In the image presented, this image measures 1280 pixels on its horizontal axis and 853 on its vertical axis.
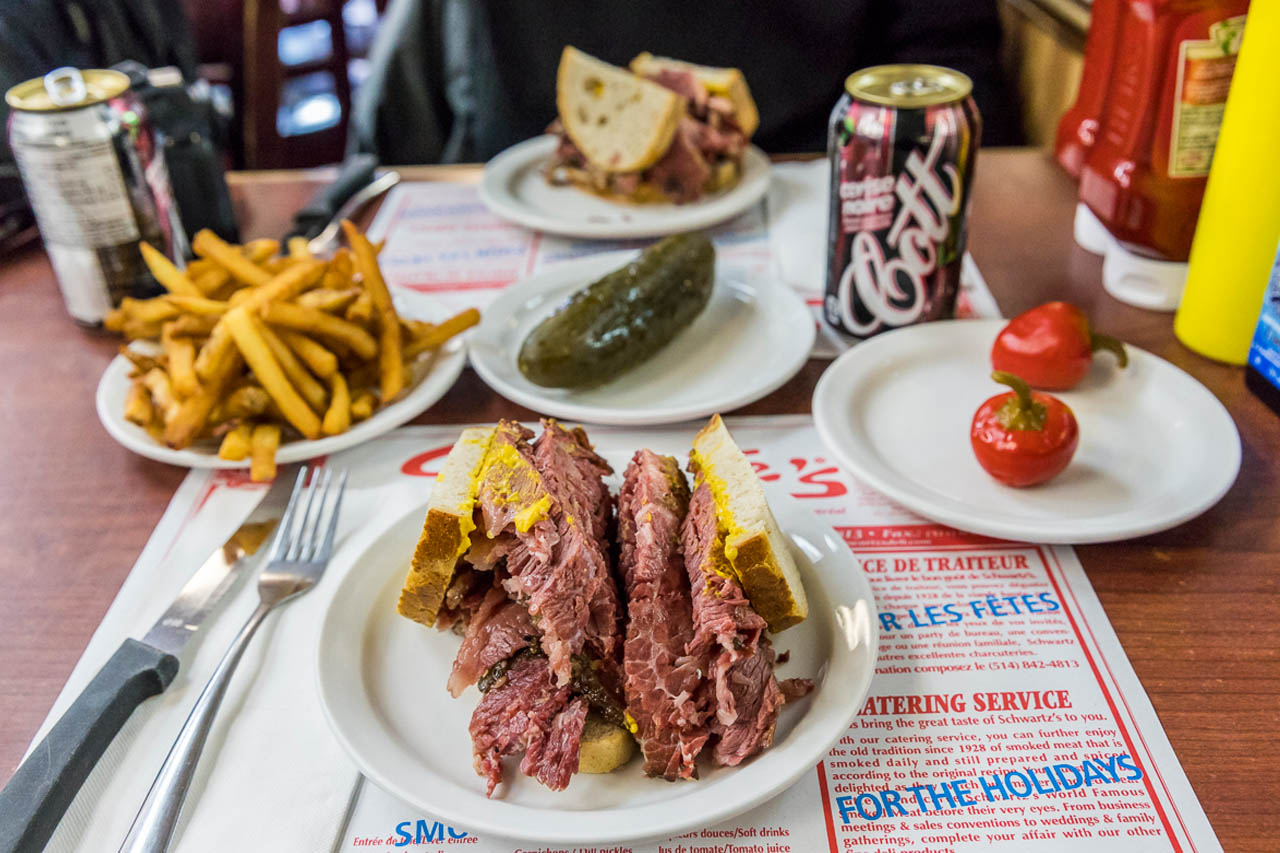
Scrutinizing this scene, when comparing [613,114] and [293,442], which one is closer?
[293,442]

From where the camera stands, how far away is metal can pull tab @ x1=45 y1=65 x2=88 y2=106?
196cm

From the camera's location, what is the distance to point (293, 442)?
1737 millimetres

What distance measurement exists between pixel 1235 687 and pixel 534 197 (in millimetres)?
2116

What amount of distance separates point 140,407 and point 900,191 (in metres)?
1.44

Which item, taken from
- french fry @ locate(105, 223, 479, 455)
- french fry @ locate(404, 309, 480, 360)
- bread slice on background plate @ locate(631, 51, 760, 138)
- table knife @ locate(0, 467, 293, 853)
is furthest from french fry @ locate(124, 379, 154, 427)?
bread slice on background plate @ locate(631, 51, 760, 138)

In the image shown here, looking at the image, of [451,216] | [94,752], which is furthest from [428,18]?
[94,752]

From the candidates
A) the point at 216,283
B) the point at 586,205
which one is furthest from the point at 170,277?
the point at 586,205

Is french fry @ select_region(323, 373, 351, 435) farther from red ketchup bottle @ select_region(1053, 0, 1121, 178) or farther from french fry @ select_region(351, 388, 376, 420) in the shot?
red ketchup bottle @ select_region(1053, 0, 1121, 178)

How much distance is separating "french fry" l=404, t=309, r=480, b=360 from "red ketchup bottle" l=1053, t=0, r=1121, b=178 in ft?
5.23

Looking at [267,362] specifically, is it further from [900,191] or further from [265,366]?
[900,191]

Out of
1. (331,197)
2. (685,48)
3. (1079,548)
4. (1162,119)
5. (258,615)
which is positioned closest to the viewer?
(258,615)

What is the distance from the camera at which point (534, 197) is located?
9.02 feet

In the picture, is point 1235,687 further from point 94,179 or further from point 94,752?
point 94,179

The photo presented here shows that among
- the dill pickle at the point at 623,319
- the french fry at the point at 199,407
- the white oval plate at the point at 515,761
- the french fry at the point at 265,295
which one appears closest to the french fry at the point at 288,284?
the french fry at the point at 265,295
